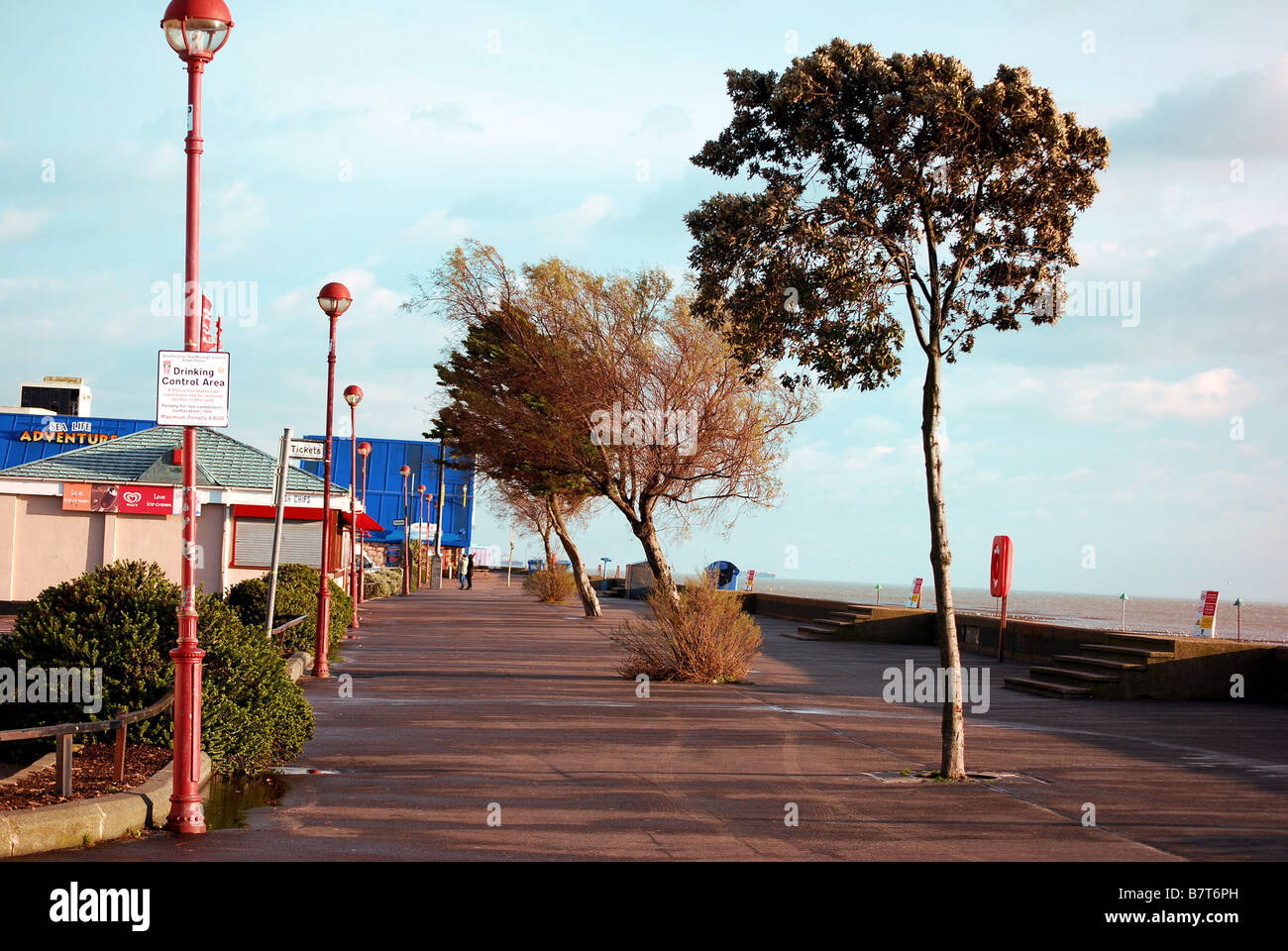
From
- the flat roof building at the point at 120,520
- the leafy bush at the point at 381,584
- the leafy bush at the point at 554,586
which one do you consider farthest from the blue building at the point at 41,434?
the flat roof building at the point at 120,520

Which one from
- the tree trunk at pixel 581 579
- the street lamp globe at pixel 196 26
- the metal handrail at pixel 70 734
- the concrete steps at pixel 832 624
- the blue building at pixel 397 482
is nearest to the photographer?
the metal handrail at pixel 70 734

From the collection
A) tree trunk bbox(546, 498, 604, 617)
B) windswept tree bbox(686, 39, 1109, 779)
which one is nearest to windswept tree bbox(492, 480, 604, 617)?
tree trunk bbox(546, 498, 604, 617)

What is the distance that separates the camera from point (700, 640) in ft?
66.5

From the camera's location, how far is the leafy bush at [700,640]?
20.2m

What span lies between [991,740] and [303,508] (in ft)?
67.6

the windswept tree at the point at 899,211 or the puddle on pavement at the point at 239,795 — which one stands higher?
the windswept tree at the point at 899,211

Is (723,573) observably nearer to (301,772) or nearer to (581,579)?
(581,579)

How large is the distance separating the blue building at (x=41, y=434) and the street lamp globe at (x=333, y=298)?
6592 centimetres

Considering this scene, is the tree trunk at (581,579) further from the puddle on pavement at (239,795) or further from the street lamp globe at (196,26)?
the street lamp globe at (196,26)

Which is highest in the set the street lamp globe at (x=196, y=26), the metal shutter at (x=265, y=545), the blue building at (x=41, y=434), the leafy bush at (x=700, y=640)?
the blue building at (x=41, y=434)

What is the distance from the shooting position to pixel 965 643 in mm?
30922

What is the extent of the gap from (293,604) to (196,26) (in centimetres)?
1585
